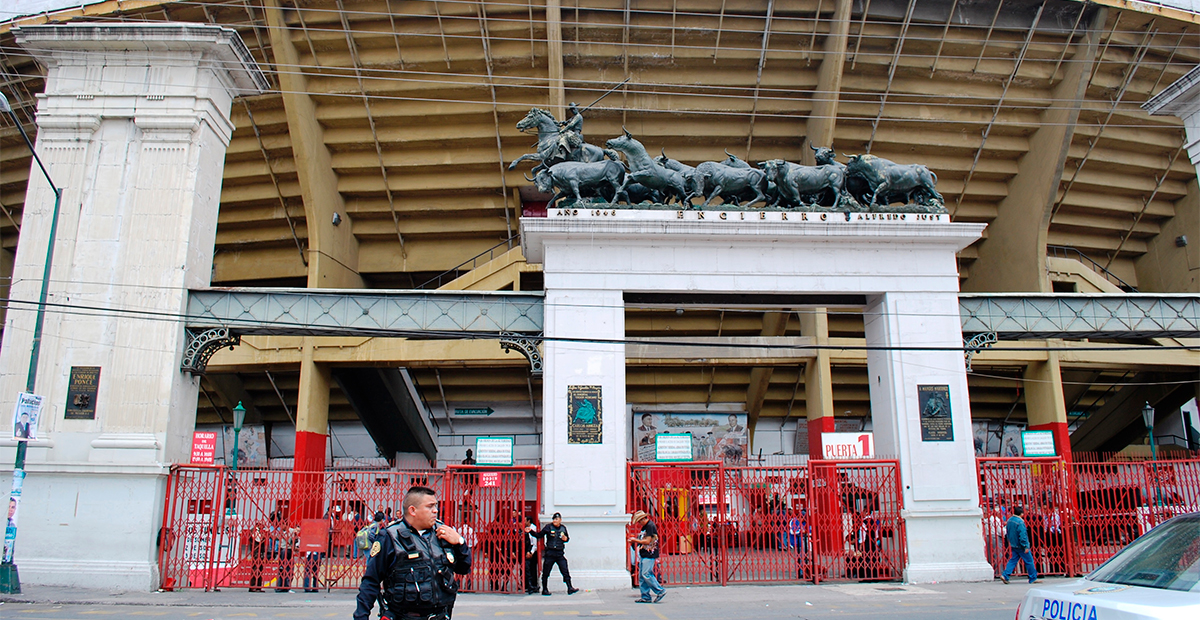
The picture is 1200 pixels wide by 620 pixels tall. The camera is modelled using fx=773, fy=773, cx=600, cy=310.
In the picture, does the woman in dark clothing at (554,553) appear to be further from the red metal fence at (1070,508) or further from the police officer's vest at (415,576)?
the police officer's vest at (415,576)

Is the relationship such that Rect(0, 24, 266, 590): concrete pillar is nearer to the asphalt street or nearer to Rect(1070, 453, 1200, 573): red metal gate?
the asphalt street

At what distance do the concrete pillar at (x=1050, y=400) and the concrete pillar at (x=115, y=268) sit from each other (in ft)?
78.5

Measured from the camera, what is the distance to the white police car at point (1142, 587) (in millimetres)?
4031

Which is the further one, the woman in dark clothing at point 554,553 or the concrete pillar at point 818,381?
the concrete pillar at point 818,381

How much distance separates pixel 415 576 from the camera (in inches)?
209

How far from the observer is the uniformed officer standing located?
17.3 ft

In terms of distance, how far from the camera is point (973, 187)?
2678 centimetres

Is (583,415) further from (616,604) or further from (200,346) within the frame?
(200,346)

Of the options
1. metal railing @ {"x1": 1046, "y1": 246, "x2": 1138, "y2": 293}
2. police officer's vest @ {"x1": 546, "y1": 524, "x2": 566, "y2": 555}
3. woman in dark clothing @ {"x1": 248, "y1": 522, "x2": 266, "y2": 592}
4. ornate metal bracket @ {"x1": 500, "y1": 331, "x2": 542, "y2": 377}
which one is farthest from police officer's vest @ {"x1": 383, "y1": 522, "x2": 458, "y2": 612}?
metal railing @ {"x1": 1046, "y1": 246, "x2": 1138, "y2": 293}

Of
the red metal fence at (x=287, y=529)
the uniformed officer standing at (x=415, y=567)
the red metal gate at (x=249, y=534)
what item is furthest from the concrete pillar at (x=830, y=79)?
the uniformed officer standing at (x=415, y=567)

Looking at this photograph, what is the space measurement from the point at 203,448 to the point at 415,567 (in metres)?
12.9

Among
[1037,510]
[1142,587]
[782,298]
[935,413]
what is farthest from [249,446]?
[1142,587]

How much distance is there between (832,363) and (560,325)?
1369 centimetres

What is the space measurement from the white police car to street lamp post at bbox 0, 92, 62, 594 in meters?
15.0
